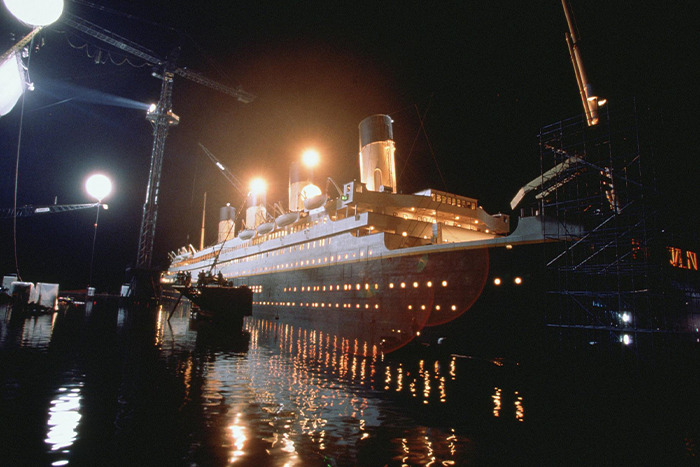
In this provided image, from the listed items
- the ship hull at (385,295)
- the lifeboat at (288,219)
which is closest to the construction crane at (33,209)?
the lifeboat at (288,219)

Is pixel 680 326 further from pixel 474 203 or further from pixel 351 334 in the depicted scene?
pixel 351 334

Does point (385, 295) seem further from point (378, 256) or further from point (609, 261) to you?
point (609, 261)

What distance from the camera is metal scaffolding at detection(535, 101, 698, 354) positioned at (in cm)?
1155

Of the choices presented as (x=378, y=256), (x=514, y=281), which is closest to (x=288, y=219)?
(x=378, y=256)

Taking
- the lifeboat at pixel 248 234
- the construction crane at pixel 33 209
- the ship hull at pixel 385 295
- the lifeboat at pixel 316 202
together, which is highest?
the construction crane at pixel 33 209

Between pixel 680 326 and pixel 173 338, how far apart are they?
19.4m

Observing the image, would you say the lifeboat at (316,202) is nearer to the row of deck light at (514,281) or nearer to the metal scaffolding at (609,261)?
the row of deck light at (514,281)

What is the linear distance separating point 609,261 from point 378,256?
9.86 meters

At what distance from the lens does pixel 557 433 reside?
5477 millimetres

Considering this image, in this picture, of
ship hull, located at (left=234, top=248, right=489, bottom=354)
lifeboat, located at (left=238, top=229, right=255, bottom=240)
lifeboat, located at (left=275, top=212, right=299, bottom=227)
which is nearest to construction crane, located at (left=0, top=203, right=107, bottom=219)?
Answer: lifeboat, located at (left=238, top=229, right=255, bottom=240)

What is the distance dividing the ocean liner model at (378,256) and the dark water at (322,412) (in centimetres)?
499

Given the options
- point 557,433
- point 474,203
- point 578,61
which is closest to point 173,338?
point 557,433

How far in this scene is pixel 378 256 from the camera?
19.1 meters

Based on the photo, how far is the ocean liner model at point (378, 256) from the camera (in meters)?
15.1
